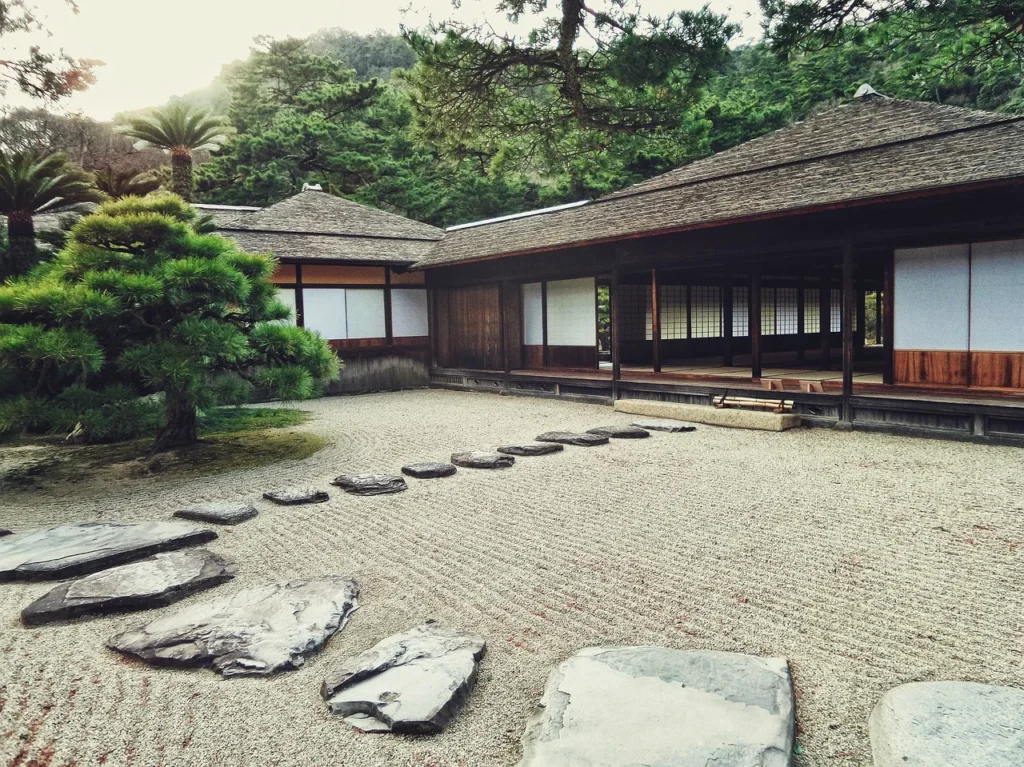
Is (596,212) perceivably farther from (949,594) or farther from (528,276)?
(949,594)

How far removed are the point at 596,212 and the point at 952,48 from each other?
235 inches

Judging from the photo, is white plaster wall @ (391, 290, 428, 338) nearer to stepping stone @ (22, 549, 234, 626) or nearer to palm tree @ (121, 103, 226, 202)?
palm tree @ (121, 103, 226, 202)

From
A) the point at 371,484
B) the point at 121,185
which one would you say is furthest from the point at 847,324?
the point at 121,185

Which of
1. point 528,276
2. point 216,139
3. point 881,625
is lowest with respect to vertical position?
point 881,625

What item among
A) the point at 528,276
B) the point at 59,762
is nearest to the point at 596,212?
the point at 528,276

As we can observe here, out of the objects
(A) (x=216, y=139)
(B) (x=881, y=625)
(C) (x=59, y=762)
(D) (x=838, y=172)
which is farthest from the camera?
(A) (x=216, y=139)

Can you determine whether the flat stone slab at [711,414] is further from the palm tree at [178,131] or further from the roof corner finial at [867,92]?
the palm tree at [178,131]

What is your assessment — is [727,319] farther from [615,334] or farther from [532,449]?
[532,449]

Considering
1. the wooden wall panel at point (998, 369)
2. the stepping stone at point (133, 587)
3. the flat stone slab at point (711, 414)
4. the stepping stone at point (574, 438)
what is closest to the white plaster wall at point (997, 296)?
the wooden wall panel at point (998, 369)

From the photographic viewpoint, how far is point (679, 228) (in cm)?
952

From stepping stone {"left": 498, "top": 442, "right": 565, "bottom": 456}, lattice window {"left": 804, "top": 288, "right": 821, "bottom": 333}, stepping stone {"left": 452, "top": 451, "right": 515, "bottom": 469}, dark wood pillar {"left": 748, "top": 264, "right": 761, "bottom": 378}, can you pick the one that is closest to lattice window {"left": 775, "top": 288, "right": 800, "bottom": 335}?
lattice window {"left": 804, "top": 288, "right": 821, "bottom": 333}

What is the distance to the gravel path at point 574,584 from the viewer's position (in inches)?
96.8

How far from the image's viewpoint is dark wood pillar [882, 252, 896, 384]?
862 cm

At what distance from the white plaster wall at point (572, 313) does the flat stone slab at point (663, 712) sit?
33.5 ft
